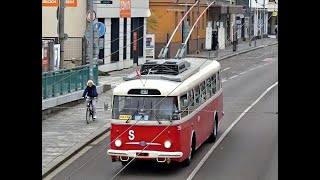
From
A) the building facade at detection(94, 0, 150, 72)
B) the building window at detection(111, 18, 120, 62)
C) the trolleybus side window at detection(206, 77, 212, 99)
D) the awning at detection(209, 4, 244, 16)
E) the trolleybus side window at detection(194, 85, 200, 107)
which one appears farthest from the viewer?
the awning at detection(209, 4, 244, 16)

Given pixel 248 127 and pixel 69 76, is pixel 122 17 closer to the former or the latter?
pixel 69 76

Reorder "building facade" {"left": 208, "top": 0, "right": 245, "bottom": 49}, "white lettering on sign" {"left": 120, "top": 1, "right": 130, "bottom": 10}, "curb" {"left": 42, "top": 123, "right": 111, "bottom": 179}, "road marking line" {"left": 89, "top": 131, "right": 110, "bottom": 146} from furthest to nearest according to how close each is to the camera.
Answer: "building facade" {"left": 208, "top": 0, "right": 245, "bottom": 49}
"white lettering on sign" {"left": 120, "top": 1, "right": 130, "bottom": 10}
"road marking line" {"left": 89, "top": 131, "right": 110, "bottom": 146}
"curb" {"left": 42, "top": 123, "right": 111, "bottom": 179}

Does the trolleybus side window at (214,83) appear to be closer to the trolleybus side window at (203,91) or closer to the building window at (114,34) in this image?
the trolleybus side window at (203,91)

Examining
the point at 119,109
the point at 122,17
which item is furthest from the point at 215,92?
the point at 122,17

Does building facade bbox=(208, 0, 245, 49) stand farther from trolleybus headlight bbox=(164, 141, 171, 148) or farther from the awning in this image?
trolleybus headlight bbox=(164, 141, 171, 148)

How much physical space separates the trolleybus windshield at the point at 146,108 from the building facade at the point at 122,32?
19.5m

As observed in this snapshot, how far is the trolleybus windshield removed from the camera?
49.1 ft

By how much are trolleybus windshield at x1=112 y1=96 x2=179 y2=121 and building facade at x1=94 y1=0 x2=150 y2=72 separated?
19450 millimetres

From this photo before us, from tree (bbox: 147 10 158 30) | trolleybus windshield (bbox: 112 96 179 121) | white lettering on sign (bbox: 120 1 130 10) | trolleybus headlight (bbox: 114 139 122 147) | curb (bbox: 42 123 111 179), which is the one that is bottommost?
curb (bbox: 42 123 111 179)

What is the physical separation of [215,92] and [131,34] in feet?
76.1

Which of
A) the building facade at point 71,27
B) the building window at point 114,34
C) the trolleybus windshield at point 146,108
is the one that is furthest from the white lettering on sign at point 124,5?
the trolleybus windshield at point 146,108

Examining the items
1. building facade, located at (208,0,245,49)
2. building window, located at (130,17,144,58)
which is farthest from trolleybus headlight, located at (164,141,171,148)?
building window, located at (130,17,144,58)
